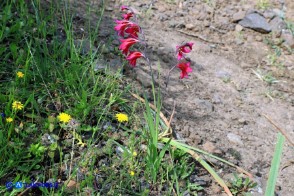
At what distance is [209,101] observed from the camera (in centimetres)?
315

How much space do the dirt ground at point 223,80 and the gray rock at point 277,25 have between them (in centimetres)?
10

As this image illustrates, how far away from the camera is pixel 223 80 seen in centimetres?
346

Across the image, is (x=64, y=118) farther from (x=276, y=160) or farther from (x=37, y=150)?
(x=276, y=160)

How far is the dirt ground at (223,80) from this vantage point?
2.81 metres

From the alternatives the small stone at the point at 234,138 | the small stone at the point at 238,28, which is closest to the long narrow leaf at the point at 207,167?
the small stone at the point at 234,138

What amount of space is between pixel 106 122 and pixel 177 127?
0.47 m

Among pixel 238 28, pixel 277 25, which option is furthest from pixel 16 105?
pixel 277 25

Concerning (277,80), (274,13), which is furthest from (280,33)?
(277,80)

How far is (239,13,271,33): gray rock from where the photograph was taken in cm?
423

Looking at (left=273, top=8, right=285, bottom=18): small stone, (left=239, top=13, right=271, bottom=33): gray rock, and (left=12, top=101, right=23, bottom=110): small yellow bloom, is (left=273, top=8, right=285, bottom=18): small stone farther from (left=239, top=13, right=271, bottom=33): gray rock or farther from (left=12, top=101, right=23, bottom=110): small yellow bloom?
(left=12, top=101, right=23, bottom=110): small yellow bloom

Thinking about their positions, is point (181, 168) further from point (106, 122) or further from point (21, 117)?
point (21, 117)

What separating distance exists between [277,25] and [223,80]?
1.21m

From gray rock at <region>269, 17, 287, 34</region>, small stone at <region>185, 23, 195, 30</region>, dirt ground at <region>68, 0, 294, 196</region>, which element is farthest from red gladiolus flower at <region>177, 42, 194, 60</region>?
gray rock at <region>269, 17, 287, 34</region>

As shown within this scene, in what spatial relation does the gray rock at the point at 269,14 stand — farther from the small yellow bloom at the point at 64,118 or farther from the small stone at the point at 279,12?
the small yellow bloom at the point at 64,118
